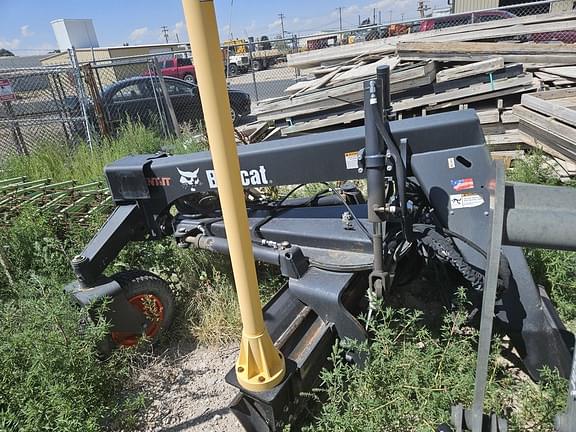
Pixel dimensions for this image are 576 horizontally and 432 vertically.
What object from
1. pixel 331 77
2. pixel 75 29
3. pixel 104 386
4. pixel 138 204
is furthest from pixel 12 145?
pixel 75 29

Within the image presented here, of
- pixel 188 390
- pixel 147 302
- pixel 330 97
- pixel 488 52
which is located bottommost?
pixel 188 390

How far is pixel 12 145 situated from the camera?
859cm

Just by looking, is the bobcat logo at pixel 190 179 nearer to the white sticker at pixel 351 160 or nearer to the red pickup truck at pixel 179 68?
the white sticker at pixel 351 160

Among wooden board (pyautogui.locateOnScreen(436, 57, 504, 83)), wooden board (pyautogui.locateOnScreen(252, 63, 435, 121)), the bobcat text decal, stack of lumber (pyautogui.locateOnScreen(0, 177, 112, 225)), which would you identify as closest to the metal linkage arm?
the bobcat text decal

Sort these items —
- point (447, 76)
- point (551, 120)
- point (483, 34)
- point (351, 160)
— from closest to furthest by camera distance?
point (351, 160), point (551, 120), point (447, 76), point (483, 34)

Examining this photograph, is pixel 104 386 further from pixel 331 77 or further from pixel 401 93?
pixel 331 77

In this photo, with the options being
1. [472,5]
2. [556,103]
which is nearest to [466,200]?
[556,103]

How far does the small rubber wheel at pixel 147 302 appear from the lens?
119 inches

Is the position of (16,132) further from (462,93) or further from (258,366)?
(258,366)

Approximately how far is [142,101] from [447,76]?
6755 mm

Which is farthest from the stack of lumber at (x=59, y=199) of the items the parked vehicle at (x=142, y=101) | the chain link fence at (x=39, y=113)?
the parked vehicle at (x=142, y=101)

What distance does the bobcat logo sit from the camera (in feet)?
9.27

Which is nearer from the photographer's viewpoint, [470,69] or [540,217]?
[540,217]

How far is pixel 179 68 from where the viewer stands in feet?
71.1
